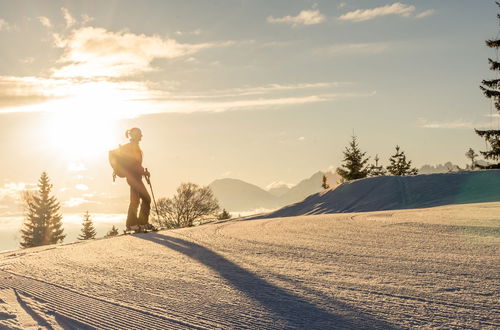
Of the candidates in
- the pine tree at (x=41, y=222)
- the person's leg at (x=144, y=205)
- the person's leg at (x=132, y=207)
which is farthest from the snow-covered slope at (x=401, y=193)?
the pine tree at (x=41, y=222)

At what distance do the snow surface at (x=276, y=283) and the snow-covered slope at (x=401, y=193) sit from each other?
807 centimetres

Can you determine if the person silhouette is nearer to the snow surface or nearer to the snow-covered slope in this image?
the snow surface

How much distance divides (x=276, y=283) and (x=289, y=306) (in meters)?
0.73

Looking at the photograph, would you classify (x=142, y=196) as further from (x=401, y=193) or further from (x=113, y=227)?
(x=113, y=227)

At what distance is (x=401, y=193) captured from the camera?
52.1 ft

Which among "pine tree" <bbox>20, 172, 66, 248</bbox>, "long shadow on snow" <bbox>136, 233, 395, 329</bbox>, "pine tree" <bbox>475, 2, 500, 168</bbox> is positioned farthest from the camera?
"pine tree" <bbox>20, 172, 66, 248</bbox>

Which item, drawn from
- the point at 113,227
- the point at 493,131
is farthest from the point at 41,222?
the point at 493,131

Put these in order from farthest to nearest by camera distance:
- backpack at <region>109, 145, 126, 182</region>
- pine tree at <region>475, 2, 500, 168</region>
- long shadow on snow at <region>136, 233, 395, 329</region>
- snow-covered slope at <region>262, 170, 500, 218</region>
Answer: pine tree at <region>475, 2, 500, 168</region>, snow-covered slope at <region>262, 170, 500, 218</region>, backpack at <region>109, 145, 126, 182</region>, long shadow on snow at <region>136, 233, 395, 329</region>

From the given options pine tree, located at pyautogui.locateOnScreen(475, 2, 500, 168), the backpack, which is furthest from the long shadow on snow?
pine tree, located at pyautogui.locateOnScreen(475, 2, 500, 168)

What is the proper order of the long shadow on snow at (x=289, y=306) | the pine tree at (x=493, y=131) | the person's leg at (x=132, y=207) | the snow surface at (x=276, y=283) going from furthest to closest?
the pine tree at (x=493, y=131) → the person's leg at (x=132, y=207) → the snow surface at (x=276, y=283) → the long shadow on snow at (x=289, y=306)

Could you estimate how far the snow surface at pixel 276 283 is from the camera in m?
3.25

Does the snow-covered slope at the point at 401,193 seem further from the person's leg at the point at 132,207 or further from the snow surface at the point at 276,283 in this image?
the snow surface at the point at 276,283

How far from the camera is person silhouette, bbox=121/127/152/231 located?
11617 millimetres

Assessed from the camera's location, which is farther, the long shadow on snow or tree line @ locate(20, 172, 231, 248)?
tree line @ locate(20, 172, 231, 248)
